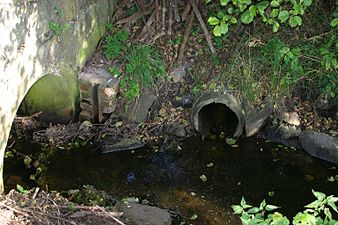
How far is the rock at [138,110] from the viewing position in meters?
7.53

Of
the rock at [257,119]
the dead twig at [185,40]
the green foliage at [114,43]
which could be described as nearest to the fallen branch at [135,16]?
the green foliage at [114,43]

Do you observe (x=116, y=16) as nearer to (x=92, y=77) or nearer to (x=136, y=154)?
(x=92, y=77)

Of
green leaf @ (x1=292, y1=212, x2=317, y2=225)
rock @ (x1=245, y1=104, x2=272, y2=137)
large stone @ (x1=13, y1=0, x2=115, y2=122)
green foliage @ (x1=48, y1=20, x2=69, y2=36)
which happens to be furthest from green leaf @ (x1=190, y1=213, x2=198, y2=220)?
green leaf @ (x1=292, y1=212, x2=317, y2=225)

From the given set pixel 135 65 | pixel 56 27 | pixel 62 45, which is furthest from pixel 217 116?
pixel 56 27

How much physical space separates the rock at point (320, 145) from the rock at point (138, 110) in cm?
234

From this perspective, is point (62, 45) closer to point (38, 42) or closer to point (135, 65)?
point (38, 42)

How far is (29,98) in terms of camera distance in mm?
7496

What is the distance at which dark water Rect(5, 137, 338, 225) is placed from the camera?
6.23 meters

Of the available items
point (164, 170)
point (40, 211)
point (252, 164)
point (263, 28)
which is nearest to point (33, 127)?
point (164, 170)

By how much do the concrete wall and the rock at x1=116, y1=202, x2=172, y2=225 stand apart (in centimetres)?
143

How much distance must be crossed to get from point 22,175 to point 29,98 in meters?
1.40

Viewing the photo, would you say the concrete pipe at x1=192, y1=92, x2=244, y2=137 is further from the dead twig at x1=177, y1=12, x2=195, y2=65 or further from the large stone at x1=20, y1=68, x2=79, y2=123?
the large stone at x1=20, y1=68, x2=79, y2=123

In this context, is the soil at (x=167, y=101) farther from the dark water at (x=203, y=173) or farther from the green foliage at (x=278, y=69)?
the dark water at (x=203, y=173)

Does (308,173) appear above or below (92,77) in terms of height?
below
